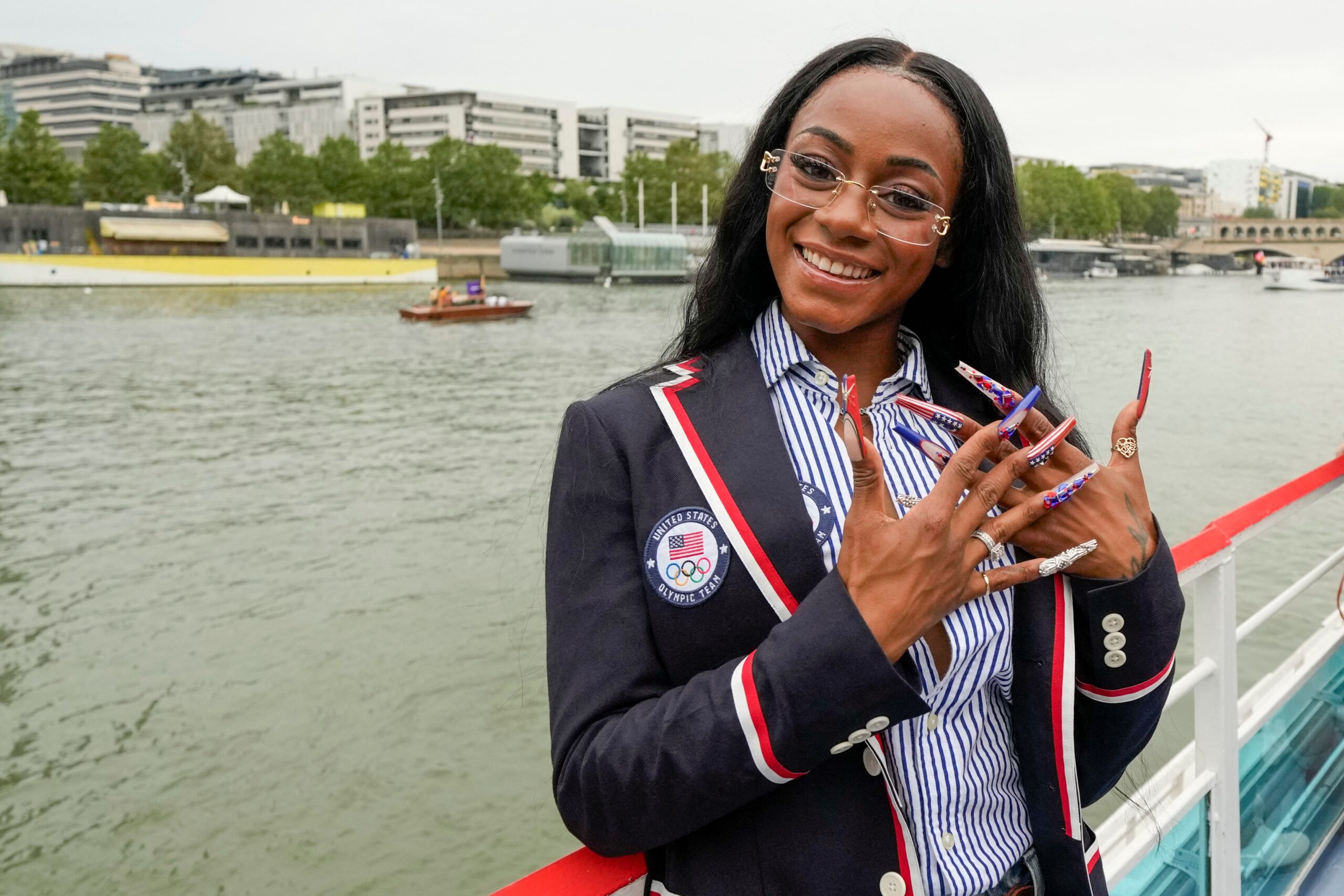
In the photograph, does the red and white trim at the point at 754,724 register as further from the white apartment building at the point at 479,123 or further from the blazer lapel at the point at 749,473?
the white apartment building at the point at 479,123

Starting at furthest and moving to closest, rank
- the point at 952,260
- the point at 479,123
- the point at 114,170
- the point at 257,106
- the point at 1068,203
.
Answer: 1. the point at 257,106
2. the point at 479,123
3. the point at 1068,203
4. the point at 114,170
5. the point at 952,260

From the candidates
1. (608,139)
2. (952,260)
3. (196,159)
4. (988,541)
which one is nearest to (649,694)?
(988,541)

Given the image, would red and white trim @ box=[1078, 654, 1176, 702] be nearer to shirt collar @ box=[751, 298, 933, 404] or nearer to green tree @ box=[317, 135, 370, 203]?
shirt collar @ box=[751, 298, 933, 404]

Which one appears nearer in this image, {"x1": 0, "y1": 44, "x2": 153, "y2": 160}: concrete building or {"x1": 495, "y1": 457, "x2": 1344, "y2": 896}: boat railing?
{"x1": 495, "y1": 457, "x2": 1344, "y2": 896}: boat railing

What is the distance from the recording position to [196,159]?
65.6m

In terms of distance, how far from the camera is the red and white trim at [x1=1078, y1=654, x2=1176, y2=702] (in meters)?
1.20

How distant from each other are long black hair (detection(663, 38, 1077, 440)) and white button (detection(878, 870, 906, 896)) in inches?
22.9

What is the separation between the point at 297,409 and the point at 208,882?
13.6m

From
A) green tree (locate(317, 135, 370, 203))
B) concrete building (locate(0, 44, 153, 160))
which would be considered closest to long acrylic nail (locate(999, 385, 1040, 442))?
green tree (locate(317, 135, 370, 203))

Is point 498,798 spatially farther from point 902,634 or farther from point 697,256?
point 902,634

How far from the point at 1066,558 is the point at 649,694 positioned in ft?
1.47

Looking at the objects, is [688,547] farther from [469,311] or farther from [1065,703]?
[469,311]

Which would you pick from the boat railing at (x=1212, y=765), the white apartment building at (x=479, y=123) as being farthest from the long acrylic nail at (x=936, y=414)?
the white apartment building at (x=479, y=123)

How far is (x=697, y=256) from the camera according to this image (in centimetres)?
157
